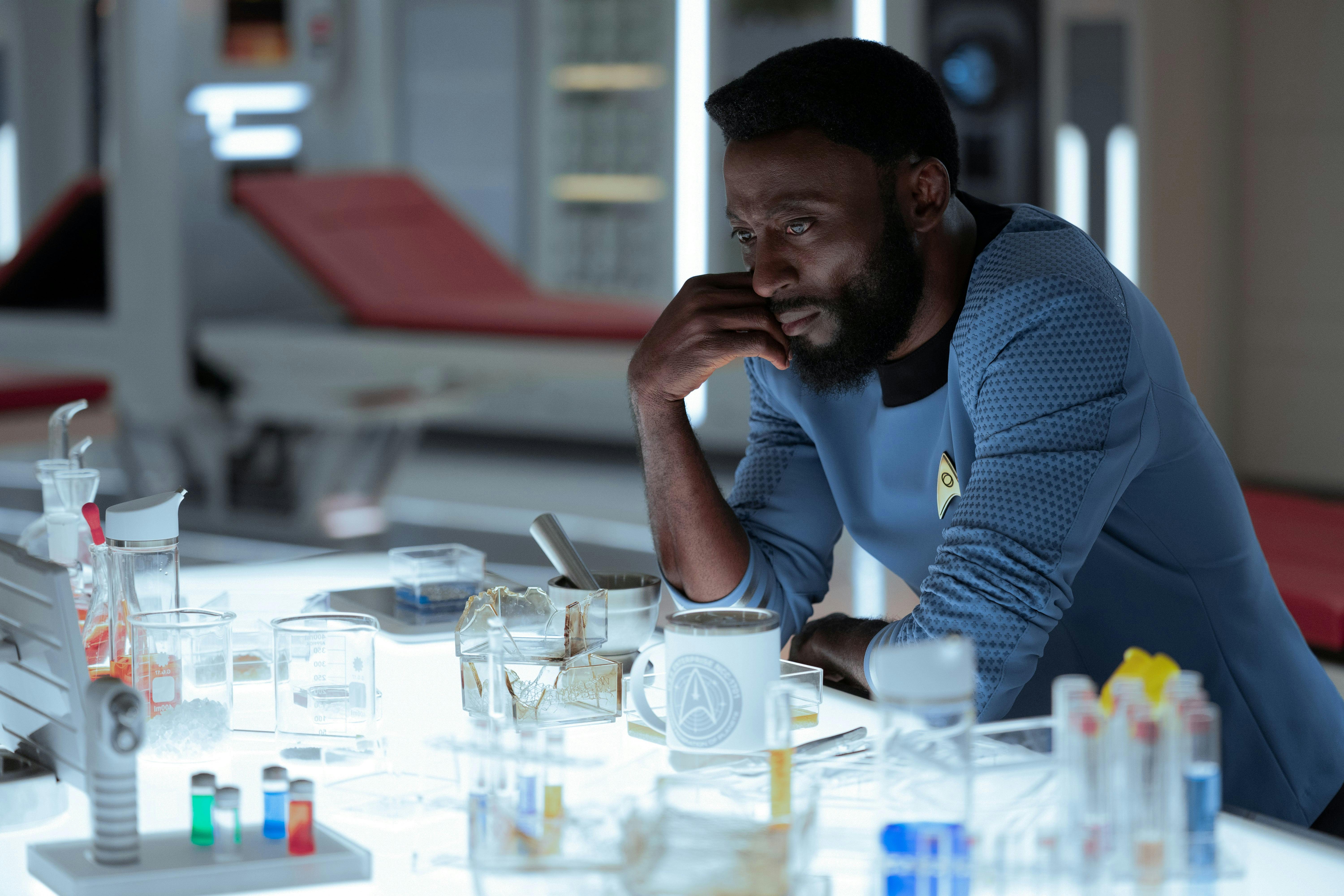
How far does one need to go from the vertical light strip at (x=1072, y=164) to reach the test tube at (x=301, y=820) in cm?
434

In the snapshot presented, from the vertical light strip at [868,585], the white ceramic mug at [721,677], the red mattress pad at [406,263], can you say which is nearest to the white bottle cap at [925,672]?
the white ceramic mug at [721,677]

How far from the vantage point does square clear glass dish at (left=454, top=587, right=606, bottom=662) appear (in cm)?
114

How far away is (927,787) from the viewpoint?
2.35 feet

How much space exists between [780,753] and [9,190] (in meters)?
8.36

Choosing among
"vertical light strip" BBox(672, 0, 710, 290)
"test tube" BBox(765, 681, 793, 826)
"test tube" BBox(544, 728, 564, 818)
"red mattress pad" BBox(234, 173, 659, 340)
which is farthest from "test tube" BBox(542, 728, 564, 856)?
"vertical light strip" BBox(672, 0, 710, 290)

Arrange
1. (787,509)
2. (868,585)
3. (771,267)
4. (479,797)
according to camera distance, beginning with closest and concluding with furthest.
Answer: (479,797), (771,267), (787,509), (868,585)

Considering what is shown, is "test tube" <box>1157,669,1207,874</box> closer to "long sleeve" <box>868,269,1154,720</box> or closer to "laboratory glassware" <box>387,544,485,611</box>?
"long sleeve" <box>868,269,1154,720</box>

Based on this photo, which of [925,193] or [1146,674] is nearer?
[1146,674]

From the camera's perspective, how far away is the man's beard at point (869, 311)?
140 centimetres

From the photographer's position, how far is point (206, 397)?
4.25 meters

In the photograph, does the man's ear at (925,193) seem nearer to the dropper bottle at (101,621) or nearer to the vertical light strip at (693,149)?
the dropper bottle at (101,621)

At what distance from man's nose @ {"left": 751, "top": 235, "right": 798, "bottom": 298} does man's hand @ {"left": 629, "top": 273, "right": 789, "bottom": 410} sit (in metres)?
0.06

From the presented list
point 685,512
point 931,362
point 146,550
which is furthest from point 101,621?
point 931,362

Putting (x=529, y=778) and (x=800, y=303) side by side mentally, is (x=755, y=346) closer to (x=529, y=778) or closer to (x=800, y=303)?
(x=800, y=303)
